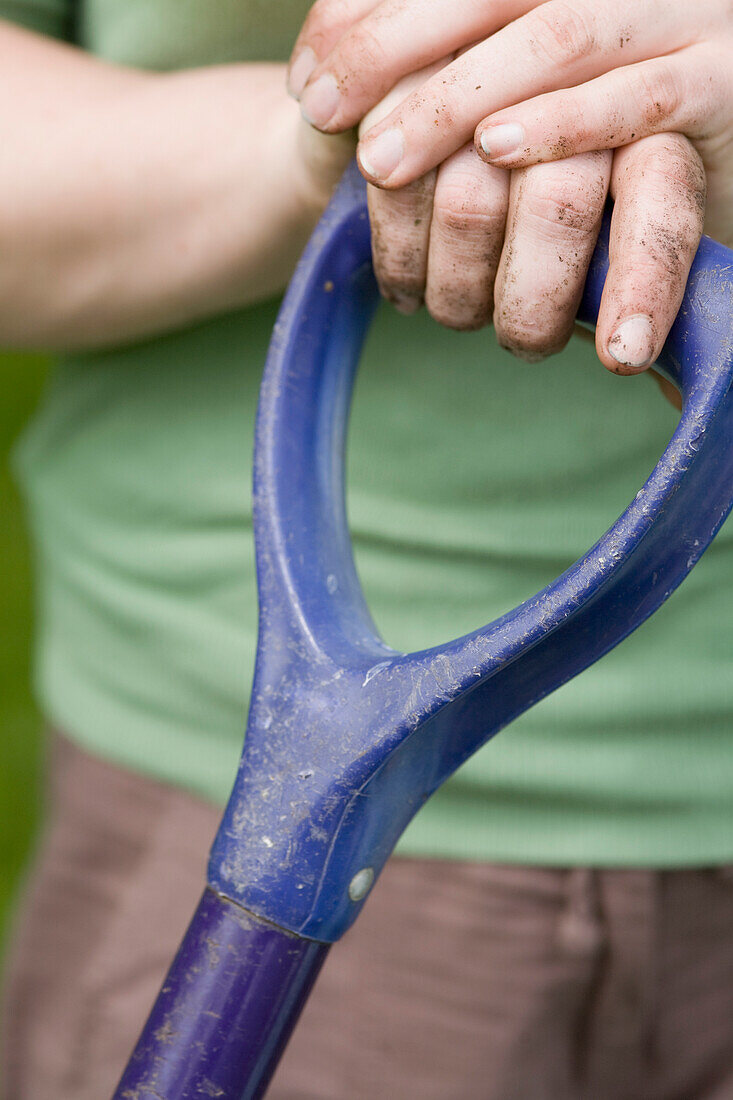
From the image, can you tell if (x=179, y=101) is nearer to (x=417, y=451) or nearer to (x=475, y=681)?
(x=417, y=451)

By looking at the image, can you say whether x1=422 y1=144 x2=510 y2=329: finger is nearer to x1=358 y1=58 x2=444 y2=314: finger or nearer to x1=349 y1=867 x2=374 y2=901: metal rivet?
x1=358 y1=58 x2=444 y2=314: finger

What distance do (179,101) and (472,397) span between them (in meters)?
0.25

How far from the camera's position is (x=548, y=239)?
453mm

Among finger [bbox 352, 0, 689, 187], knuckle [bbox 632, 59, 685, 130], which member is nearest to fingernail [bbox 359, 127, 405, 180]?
finger [bbox 352, 0, 689, 187]

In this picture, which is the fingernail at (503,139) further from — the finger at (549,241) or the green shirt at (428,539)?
Answer: the green shirt at (428,539)

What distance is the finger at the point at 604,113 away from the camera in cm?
44

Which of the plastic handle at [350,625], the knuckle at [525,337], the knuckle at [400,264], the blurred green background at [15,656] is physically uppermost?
the knuckle at [400,264]

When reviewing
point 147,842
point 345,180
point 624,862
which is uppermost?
point 345,180

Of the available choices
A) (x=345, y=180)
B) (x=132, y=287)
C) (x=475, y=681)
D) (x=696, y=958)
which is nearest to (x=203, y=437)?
(x=132, y=287)

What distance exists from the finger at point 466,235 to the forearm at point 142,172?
136 millimetres

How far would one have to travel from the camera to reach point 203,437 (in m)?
0.77

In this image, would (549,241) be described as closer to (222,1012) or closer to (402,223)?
(402,223)

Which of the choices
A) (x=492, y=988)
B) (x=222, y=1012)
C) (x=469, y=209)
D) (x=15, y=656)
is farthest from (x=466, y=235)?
(x=15, y=656)

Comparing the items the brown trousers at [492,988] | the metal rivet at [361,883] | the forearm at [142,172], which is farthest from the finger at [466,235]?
the brown trousers at [492,988]
